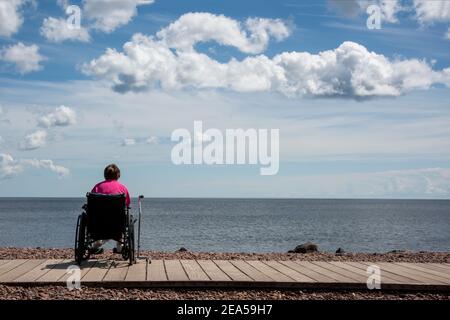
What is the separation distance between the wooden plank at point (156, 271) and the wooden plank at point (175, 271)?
0.06 meters

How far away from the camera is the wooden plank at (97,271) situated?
6.63 metres

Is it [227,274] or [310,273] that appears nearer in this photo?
[227,274]

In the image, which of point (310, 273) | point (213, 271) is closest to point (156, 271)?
point (213, 271)

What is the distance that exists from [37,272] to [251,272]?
2.74 m

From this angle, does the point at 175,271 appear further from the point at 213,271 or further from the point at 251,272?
the point at 251,272

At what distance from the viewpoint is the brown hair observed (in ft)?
26.4

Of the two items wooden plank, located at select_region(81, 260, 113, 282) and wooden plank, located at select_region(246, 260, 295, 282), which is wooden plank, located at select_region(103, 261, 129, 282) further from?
wooden plank, located at select_region(246, 260, 295, 282)

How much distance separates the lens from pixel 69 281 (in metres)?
6.50

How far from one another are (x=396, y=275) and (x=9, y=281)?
4818mm

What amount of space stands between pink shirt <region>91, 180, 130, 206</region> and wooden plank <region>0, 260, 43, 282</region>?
4.39 ft

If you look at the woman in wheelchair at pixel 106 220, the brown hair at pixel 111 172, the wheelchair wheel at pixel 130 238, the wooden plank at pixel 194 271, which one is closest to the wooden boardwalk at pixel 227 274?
the wooden plank at pixel 194 271

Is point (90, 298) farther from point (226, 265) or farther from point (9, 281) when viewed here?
point (226, 265)

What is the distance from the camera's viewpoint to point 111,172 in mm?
8039
